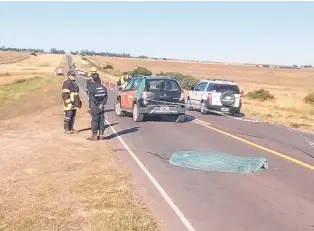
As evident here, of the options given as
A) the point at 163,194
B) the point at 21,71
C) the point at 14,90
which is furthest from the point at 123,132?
the point at 21,71

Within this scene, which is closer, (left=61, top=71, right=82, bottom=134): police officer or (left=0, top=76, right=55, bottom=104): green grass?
(left=61, top=71, right=82, bottom=134): police officer

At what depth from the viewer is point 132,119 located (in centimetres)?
1916

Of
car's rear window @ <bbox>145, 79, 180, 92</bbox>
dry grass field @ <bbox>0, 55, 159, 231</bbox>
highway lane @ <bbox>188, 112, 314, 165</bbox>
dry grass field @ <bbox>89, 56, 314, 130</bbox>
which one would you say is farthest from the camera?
dry grass field @ <bbox>89, 56, 314, 130</bbox>

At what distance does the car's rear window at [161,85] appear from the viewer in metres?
17.8

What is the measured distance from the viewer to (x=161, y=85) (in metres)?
17.9

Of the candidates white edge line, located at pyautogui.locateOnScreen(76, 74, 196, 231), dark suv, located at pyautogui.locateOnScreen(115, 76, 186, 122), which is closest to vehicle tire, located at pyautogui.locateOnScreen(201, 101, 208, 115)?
dark suv, located at pyautogui.locateOnScreen(115, 76, 186, 122)

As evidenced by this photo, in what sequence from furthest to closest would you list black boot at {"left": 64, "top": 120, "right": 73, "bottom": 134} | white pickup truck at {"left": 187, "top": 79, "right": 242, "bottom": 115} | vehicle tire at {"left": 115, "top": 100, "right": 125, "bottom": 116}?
1. white pickup truck at {"left": 187, "top": 79, "right": 242, "bottom": 115}
2. vehicle tire at {"left": 115, "top": 100, "right": 125, "bottom": 116}
3. black boot at {"left": 64, "top": 120, "right": 73, "bottom": 134}

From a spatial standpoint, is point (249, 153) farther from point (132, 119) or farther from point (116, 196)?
point (132, 119)

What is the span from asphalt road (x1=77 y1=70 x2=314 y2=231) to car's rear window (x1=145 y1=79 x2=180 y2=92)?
2.76m

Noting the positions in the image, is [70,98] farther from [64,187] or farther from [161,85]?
[64,187]

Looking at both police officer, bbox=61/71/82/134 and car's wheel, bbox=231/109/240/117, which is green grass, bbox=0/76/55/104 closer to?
car's wheel, bbox=231/109/240/117

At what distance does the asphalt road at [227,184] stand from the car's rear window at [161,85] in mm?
2761

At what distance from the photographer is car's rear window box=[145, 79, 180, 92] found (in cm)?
1777

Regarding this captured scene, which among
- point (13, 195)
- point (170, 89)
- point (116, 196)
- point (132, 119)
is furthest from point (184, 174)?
point (132, 119)
